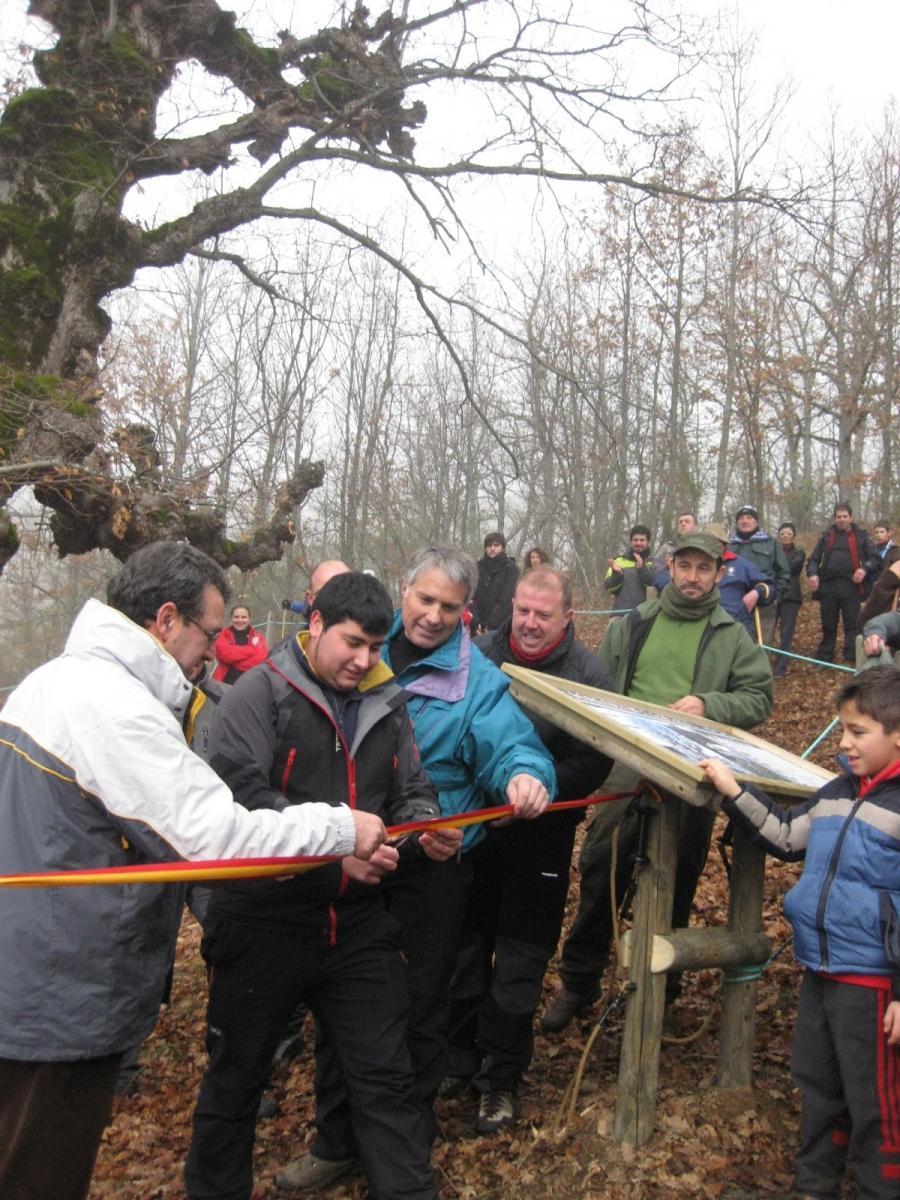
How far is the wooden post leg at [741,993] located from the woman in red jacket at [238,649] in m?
6.21

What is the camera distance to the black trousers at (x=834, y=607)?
1379 centimetres

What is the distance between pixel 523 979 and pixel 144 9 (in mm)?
10084

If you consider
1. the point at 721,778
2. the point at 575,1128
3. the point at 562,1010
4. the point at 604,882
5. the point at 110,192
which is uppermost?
the point at 110,192

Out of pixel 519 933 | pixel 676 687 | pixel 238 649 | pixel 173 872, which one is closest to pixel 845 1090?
pixel 519 933

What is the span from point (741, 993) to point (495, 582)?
9.89m

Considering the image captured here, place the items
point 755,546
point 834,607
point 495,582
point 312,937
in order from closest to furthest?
1. point 312,937
2. point 755,546
3. point 495,582
4. point 834,607

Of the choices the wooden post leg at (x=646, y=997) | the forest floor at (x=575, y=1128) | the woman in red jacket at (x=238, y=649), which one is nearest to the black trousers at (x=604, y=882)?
the forest floor at (x=575, y=1128)

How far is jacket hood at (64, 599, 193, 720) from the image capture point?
2.53 metres

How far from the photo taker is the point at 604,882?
4.61 m

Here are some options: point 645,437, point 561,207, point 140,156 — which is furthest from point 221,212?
point 645,437

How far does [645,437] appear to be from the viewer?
1142 inches

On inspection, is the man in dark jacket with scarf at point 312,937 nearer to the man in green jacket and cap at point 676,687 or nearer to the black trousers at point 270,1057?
the black trousers at point 270,1057

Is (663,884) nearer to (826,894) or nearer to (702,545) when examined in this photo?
(826,894)

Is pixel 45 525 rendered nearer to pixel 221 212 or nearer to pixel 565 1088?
pixel 221 212
